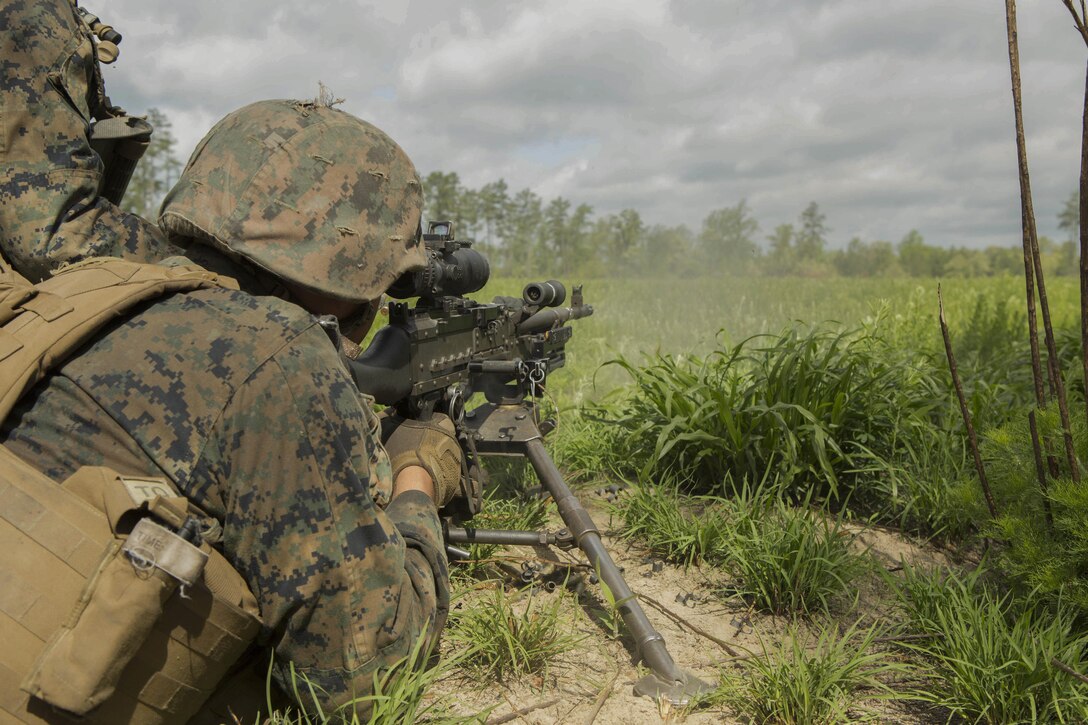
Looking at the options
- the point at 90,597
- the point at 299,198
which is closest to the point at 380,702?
the point at 90,597

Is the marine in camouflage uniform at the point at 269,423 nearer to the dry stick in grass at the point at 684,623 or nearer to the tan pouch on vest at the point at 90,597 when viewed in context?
the tan pouch on vest at the point at 90,597

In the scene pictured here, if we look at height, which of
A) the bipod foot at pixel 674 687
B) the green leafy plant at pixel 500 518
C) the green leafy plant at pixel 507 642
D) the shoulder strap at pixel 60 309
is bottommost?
the bipod foot at pixel 674 687

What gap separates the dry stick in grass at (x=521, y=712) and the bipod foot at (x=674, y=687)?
0.94 feet

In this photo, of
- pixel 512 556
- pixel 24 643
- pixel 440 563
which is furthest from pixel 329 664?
pixel 512 556

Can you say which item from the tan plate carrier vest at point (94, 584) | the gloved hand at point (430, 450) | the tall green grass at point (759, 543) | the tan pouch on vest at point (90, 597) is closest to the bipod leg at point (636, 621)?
the gloved hand at point (430, 450)

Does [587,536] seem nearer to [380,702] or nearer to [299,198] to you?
[380,702]

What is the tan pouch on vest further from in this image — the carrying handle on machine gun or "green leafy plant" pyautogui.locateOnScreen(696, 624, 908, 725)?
the carrying handle on machine gun

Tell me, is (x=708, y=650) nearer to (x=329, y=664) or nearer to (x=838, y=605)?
(x=838, y=605)

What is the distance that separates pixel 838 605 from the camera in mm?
2992

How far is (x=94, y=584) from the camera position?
1399mm

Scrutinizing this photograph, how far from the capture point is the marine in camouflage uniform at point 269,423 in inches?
62.4

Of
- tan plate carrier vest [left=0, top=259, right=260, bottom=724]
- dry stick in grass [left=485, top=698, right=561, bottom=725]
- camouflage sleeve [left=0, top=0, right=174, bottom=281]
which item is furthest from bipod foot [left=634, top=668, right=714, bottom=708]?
camouflage sleeve [left=0, top=0, right=174, bottom=281]

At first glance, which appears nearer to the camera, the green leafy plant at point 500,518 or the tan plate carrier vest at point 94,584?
the tan plate carrier vest at point 94,584

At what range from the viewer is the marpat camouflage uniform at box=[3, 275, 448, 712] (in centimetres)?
158
